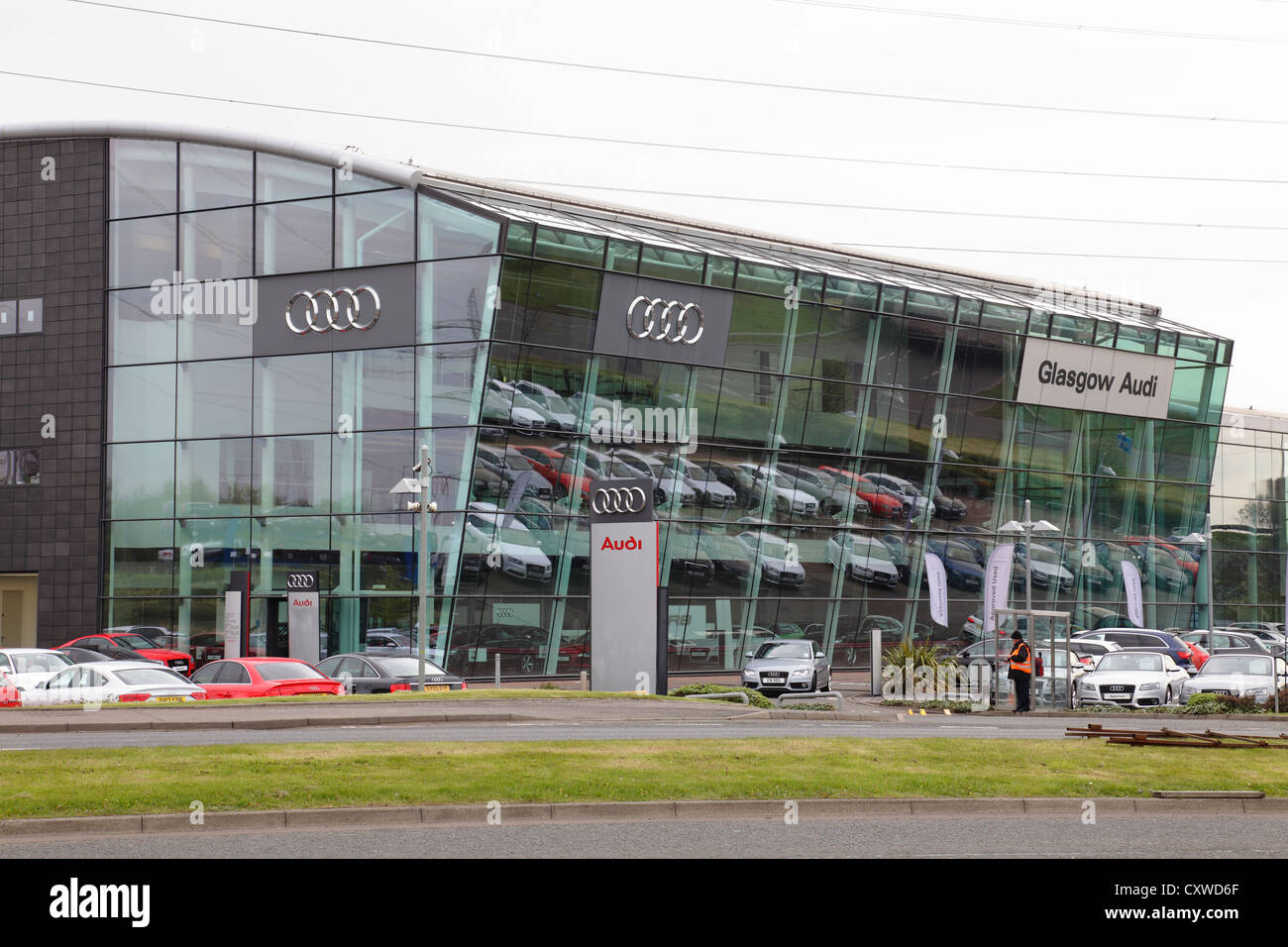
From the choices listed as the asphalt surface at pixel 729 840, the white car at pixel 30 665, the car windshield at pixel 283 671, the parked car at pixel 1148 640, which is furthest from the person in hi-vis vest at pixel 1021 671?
the white car at pixel 30 665

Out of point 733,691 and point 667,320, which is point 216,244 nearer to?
point 667,320

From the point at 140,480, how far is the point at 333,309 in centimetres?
915

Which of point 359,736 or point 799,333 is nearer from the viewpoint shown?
point 359,736

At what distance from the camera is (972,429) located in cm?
5044

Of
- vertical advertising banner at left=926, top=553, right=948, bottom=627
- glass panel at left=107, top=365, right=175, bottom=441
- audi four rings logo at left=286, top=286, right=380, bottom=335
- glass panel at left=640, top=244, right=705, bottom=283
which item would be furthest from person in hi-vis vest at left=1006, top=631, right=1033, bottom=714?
glass panel at left=107, top=365, right=175, bottom=441

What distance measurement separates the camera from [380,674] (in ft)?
A: 100

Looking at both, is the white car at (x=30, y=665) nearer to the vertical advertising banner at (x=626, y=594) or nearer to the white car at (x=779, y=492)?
the vertical advertising banner at (x=626, y=594)

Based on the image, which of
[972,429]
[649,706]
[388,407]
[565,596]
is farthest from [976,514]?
[649,706]

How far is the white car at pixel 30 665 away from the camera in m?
29.9

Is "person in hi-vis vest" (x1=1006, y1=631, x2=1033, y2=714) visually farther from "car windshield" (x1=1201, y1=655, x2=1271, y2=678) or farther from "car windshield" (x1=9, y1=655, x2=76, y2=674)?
"car windshield" (x1=9, y1=655, x2=76, y2=674)

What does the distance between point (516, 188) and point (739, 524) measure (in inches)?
569

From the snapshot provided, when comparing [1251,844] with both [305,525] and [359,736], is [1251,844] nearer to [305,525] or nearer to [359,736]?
[359,736]

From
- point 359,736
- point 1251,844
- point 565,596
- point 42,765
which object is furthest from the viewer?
point 565,596

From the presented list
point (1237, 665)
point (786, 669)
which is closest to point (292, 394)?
point (786, 669)
